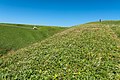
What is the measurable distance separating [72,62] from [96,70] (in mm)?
1637

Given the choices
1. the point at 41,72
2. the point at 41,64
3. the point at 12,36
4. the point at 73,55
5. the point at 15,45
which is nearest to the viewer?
the point at 41,72

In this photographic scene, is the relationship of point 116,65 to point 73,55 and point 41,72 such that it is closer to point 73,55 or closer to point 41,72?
point 73,55

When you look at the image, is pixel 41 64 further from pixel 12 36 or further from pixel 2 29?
pixel 2 29

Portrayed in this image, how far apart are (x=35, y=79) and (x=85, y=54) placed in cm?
490

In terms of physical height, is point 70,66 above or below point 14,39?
above

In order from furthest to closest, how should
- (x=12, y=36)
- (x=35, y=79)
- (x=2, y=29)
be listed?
1. (x=2, y=29)
2. (x=12, y=36)
3. (x=35, y=79)

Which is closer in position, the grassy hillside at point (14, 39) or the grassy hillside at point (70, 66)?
the grassy hillside at point (70, 66)

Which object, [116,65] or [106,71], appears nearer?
[106,71]

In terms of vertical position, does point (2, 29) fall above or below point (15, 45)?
above

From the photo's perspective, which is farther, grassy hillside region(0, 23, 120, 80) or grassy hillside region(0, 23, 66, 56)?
grassy hillside region(0, 23, 66, 56)

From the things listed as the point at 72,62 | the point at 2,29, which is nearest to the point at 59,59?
the point at 72,62

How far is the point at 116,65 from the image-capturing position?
467 inches

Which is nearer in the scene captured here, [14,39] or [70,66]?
[70,66]

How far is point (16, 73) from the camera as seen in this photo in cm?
1084
